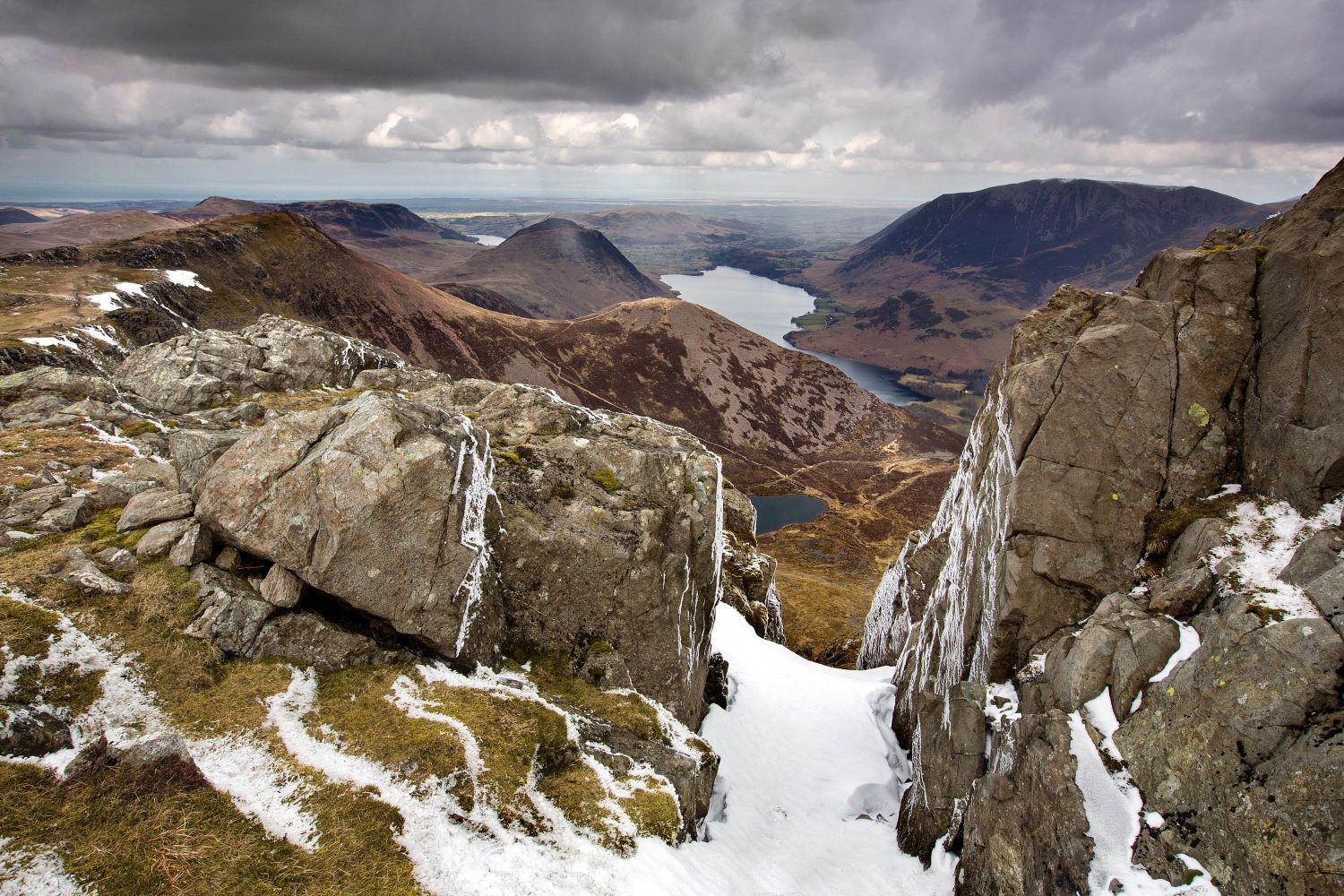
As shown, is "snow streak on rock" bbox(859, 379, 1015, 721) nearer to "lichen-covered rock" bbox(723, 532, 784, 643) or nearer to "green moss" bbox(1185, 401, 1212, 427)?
"green moss" bbox(1185, 401, 1212, 427)

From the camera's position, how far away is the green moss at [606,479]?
24.3 meters

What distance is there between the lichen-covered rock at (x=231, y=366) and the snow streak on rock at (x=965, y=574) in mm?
42726

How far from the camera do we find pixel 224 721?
14.7 meters

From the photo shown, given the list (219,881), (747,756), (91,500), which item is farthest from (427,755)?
(747,756)

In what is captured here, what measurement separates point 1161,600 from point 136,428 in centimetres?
4434

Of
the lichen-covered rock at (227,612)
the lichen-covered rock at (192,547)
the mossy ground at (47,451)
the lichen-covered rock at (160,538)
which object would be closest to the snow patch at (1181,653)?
the lichen-covered rock at (227,612)

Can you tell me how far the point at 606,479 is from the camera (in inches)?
961

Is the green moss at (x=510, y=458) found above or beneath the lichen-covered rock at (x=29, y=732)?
above

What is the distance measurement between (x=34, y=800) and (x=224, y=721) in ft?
11.9

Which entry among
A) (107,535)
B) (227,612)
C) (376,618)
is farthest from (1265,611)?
(107,535)

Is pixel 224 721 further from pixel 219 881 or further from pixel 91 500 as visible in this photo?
pixel 91 500

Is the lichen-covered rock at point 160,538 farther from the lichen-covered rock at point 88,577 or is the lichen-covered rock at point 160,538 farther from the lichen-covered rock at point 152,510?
the lichen-covered rock at point 88,577

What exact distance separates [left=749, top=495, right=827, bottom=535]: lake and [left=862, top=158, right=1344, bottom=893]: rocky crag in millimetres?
102261

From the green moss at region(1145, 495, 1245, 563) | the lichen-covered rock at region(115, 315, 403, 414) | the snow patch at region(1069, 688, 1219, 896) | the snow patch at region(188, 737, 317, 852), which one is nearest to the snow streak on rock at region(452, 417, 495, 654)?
the snow patch at region(188, 737, 317, 852)
